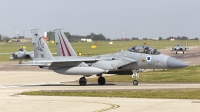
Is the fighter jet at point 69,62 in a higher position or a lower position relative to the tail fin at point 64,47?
lower

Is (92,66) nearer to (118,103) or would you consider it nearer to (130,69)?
(130,69)

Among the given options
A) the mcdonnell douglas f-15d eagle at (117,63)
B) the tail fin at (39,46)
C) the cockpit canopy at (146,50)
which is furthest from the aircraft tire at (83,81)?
the cockpit canopy at (146,50)

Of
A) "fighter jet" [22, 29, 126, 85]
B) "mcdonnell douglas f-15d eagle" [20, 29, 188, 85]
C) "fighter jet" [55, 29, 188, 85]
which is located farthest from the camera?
"fighter jet" [22, 29, 126, 85]

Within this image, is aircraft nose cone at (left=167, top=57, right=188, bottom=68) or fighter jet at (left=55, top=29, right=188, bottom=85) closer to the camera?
aircraft nose cone at (left=167, top=57, right=188, bottom=68)

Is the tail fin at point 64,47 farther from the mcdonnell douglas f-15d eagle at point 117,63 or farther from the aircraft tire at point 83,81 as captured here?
the aircraft tire at point 83,81

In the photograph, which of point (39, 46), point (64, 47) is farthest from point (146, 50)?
point (39, 46)

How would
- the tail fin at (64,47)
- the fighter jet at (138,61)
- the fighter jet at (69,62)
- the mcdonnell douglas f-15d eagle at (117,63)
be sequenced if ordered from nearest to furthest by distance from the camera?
the fighter jet at (138,61) → the mcdonnell douglas f-15d eagle at (117,63) → the fighter jet at (69,62) → the tail fin at (64,47)

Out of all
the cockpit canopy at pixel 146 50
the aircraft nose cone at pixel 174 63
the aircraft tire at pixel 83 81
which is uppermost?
the cockpit canopy at pixel 146 50

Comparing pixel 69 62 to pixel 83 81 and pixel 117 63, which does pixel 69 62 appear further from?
pixel 117 63

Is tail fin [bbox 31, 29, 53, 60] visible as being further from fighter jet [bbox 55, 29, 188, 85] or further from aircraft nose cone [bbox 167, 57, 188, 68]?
aircraft nose cone [bbox 167, 57, 188, 68]

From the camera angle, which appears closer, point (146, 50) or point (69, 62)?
point (146, 50)

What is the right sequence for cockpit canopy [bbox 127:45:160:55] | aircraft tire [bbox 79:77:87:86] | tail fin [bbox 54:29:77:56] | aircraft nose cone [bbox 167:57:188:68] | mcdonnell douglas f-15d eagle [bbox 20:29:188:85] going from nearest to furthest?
aircraft nose cone [bbox 167:57:188:68], mcdonnell douglas f-15d eagle [bbox 20:29:188:85], cockpit canopy [bbox 127:45:160:55], aircraft tire [bbox 79:77:87:86], tail fin [bbox 54:29:77:56]

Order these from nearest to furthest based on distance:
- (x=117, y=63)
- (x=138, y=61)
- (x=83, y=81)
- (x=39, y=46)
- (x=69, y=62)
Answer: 1. (x=138, y=61)
2. (x=117, y=63)
3. (x=83, y=81)
4. (x=69, y=62)
5. (x=39, y=46)

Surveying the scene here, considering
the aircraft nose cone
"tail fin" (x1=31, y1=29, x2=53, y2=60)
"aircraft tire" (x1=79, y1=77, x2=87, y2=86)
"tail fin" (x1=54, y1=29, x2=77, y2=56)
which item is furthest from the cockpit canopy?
"tail fin" (x1=31, y1=29, x2=53, y2=60)
